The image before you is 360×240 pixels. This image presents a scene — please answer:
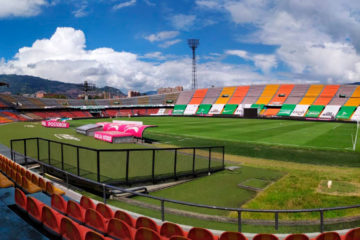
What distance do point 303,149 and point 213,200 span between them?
1686 cm

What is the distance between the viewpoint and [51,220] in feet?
18.0

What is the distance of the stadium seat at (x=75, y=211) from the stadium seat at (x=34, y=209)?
2.29ft

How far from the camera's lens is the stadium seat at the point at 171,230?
5082mm

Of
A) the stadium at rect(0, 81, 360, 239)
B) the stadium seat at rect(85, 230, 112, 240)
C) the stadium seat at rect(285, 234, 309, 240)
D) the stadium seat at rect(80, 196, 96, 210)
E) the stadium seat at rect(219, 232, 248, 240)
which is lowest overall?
the stadium at rect(0, 81, 360, 239)

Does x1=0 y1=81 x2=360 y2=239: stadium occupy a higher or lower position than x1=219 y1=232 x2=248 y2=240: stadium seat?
lower

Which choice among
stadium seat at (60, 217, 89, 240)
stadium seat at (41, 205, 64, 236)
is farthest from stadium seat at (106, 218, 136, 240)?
stadium seat at (41, 205, 64, 236)

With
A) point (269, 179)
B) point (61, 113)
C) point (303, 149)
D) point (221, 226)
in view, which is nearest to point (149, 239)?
point (221, 226)

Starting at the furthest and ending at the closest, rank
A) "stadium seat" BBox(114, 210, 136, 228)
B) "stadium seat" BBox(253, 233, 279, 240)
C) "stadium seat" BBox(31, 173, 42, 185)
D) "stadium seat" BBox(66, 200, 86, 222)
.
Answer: "stadium seat" BBox(31, 173, 42, 185) → "stadium seat" BBox(66, 200, 86, 222) → "stadium seat" BBox(114, 210, 136, 228) → "stadium seat" BBox(253, 233, 279, 240)

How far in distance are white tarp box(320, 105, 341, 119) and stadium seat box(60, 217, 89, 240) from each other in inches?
2971

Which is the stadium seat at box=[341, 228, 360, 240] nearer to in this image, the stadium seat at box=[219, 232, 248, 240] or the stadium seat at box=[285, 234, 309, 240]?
the stadium seat at box=[285, 234, 309, 240]

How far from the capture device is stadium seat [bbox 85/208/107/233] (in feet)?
17.9

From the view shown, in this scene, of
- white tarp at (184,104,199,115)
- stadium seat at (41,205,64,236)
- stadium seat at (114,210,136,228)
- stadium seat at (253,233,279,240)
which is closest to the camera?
stadium seat at (253,233,279,240)

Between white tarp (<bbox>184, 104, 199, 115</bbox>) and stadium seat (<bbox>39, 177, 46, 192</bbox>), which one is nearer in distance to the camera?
stadium seat (<bbox>39, 177, 46, 192</bbox>)

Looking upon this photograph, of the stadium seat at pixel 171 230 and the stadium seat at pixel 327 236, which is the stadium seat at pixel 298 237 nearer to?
the stadium seat at pixel 327 236
